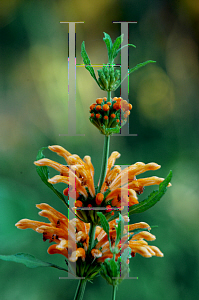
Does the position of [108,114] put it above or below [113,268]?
above

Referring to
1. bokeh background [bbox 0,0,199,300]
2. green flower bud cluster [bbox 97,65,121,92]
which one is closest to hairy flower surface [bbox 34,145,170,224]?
green flower bud cluster [bbox 97,65,121,92]

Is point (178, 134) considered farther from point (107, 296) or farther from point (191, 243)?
point (107, 296)

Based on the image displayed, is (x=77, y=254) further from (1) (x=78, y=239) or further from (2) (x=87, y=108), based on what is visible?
(2) (x=87, y=108)

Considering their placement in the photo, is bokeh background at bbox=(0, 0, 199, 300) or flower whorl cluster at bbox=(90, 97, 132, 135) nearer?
flower whorl cluster at bbox=(90, 97, 132, 135)

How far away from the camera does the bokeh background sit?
2.94 feet

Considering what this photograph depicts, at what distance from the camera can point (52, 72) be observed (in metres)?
1.04

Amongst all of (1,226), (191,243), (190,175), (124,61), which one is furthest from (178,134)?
(1,226)

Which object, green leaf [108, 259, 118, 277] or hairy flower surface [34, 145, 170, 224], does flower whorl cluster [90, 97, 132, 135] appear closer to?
hairy flower surface [34, 145, 170, 224]

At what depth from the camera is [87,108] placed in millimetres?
884

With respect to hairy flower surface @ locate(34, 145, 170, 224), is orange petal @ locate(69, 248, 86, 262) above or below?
below

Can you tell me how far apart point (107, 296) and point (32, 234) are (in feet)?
1.07

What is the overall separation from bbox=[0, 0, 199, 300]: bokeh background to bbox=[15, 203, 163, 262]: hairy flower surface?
0.42 metres

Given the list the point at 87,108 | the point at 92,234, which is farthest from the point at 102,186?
the point at 87,108

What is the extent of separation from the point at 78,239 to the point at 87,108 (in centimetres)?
53
